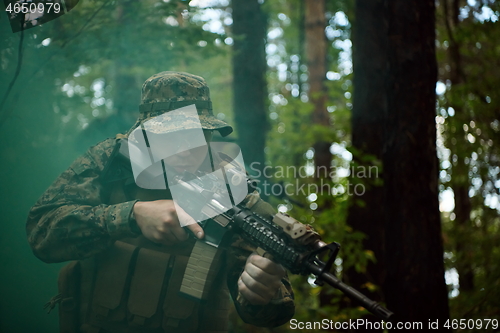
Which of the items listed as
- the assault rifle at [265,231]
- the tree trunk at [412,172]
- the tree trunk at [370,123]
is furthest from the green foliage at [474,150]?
the assault rifle at [265,231]

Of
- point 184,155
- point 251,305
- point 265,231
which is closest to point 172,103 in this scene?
point 184,155

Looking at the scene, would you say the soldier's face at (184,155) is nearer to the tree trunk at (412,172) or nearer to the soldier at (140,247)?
the soldier at (140,247)

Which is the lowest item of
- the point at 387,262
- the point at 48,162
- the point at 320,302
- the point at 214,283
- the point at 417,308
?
the point at 320,302

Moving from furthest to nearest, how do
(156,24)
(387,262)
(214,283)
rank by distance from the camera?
(156,24) → (387,262) → (214,283)

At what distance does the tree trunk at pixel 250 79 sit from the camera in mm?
4038

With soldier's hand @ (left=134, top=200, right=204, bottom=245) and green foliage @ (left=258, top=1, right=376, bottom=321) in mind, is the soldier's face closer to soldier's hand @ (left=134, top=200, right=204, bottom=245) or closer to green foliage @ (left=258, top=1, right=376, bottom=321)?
soldier's hand @ (left=134, top=200, right=204, bottom=245)

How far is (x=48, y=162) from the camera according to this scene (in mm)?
2955

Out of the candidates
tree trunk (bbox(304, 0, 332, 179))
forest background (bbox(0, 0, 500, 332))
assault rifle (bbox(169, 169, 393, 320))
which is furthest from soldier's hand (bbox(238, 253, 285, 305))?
tree trunk (bbox(304, 0, 332, 179))

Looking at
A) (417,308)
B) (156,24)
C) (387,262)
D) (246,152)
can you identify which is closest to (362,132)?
(246,152)

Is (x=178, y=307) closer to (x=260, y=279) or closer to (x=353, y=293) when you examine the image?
(x=260, y=279)

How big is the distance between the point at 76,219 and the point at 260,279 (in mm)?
1016

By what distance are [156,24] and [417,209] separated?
104 inches

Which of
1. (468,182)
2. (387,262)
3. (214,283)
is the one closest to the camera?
(214,283)

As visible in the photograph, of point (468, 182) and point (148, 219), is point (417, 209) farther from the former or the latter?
point (468, 182)
